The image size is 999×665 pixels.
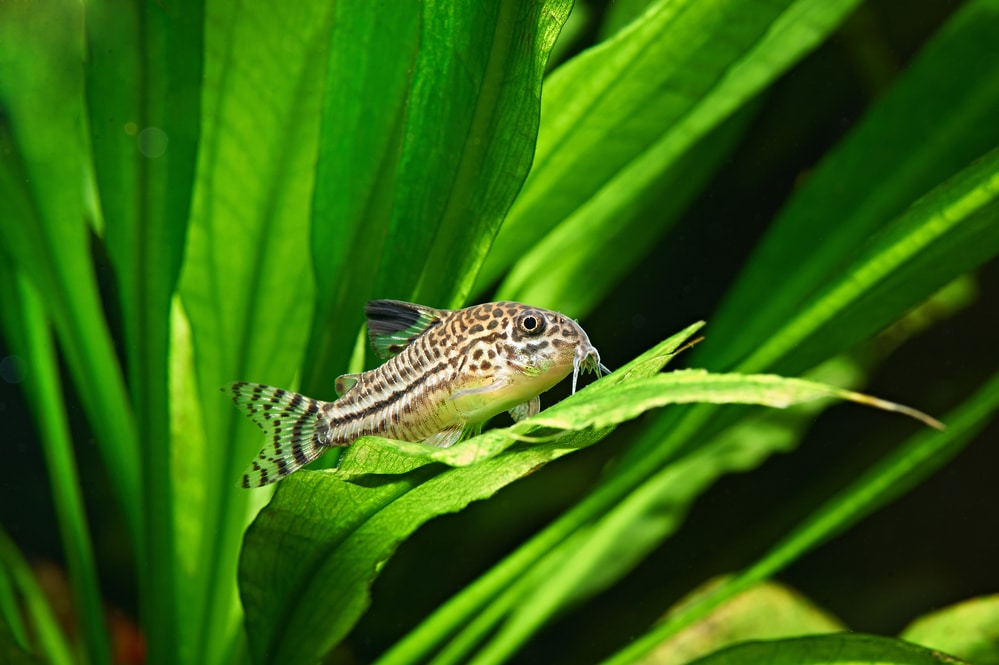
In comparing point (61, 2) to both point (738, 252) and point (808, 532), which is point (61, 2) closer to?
point (808, 532)

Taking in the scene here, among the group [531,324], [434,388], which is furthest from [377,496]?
[531,324]

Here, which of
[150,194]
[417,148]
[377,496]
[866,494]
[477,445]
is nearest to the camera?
[477,445]

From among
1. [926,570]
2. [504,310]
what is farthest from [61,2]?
[926,570]

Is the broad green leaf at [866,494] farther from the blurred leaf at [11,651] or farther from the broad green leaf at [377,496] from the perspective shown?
the blurred leaf at [11,651]

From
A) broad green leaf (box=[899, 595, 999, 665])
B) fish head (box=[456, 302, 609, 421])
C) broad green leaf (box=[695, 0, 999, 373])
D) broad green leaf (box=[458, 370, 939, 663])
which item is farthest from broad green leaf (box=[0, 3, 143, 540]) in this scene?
broad green leaf (box=[899, 595, 999, 665])

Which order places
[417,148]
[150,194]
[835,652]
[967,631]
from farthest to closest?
[967,631] → [150,194] → [417,148] → [835,652]

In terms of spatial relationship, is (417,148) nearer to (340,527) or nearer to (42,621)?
(340,527)
